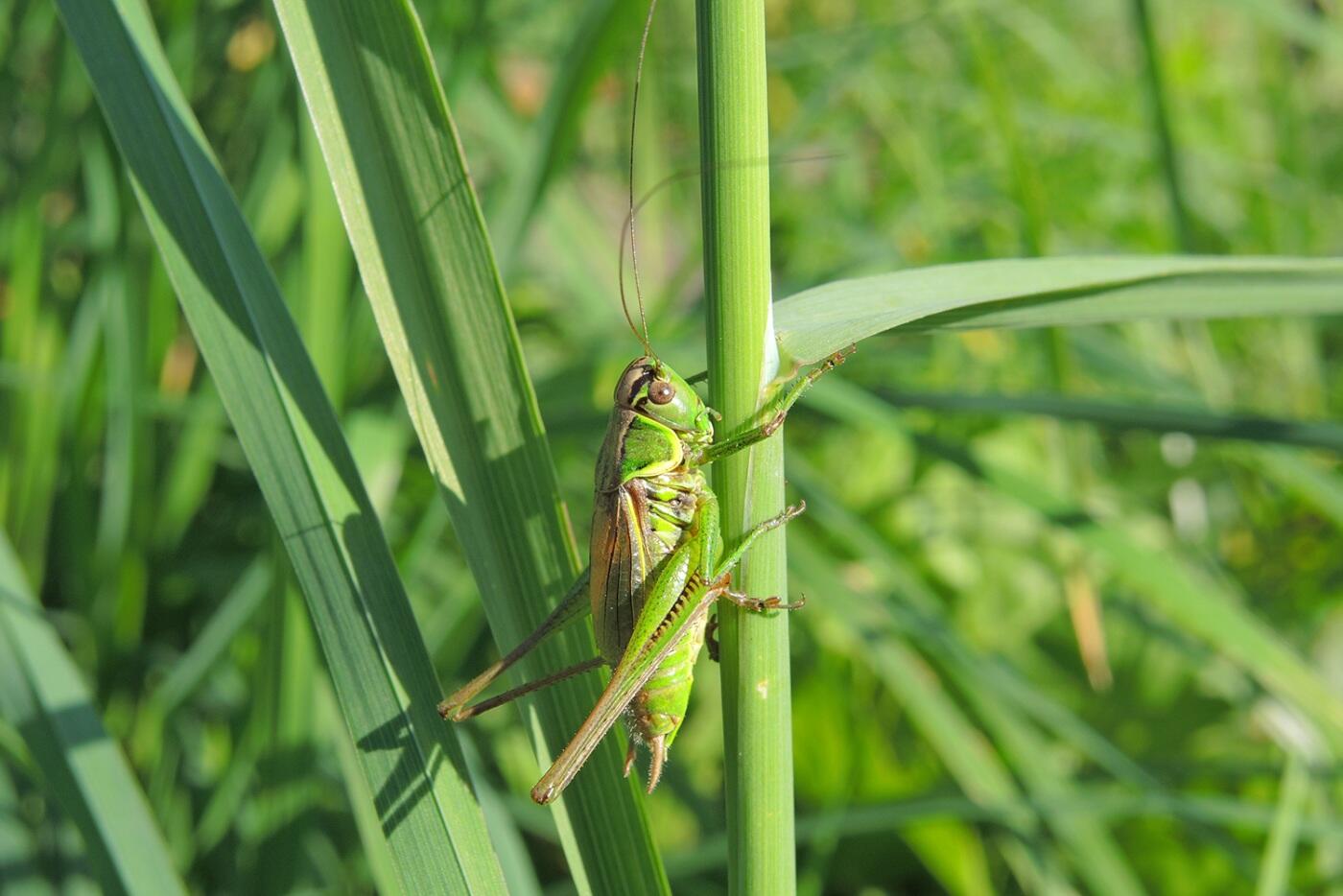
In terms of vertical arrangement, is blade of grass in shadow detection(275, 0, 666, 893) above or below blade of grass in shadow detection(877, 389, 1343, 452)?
above

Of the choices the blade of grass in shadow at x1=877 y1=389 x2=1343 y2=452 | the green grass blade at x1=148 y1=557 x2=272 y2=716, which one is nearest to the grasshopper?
the blade of grass in shadow at x1=877 y1=389 x2=1343 y2=452

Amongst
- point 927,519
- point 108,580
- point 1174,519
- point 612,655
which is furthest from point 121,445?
point 1174,519

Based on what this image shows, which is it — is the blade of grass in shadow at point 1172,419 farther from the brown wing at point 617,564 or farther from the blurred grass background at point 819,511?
the brown wing at point 617,564

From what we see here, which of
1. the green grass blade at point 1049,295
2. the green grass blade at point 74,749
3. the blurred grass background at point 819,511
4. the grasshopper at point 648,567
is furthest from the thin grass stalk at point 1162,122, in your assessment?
the green grass blade at point 74,749

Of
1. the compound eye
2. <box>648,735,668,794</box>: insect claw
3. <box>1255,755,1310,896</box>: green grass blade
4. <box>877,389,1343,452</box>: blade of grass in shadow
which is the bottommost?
<box>1255,755,1310,896</box>: green grass blade

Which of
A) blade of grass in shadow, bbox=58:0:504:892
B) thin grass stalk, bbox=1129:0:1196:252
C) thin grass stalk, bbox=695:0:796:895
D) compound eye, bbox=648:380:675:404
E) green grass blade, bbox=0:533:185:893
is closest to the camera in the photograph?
thin grass stalk, bbox=695:0:796:895

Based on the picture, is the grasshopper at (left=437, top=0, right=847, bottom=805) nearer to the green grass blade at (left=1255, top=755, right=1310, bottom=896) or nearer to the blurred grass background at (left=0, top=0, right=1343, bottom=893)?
the blurred grass background at (left=0, top=0, right=1343, bottom=893)
